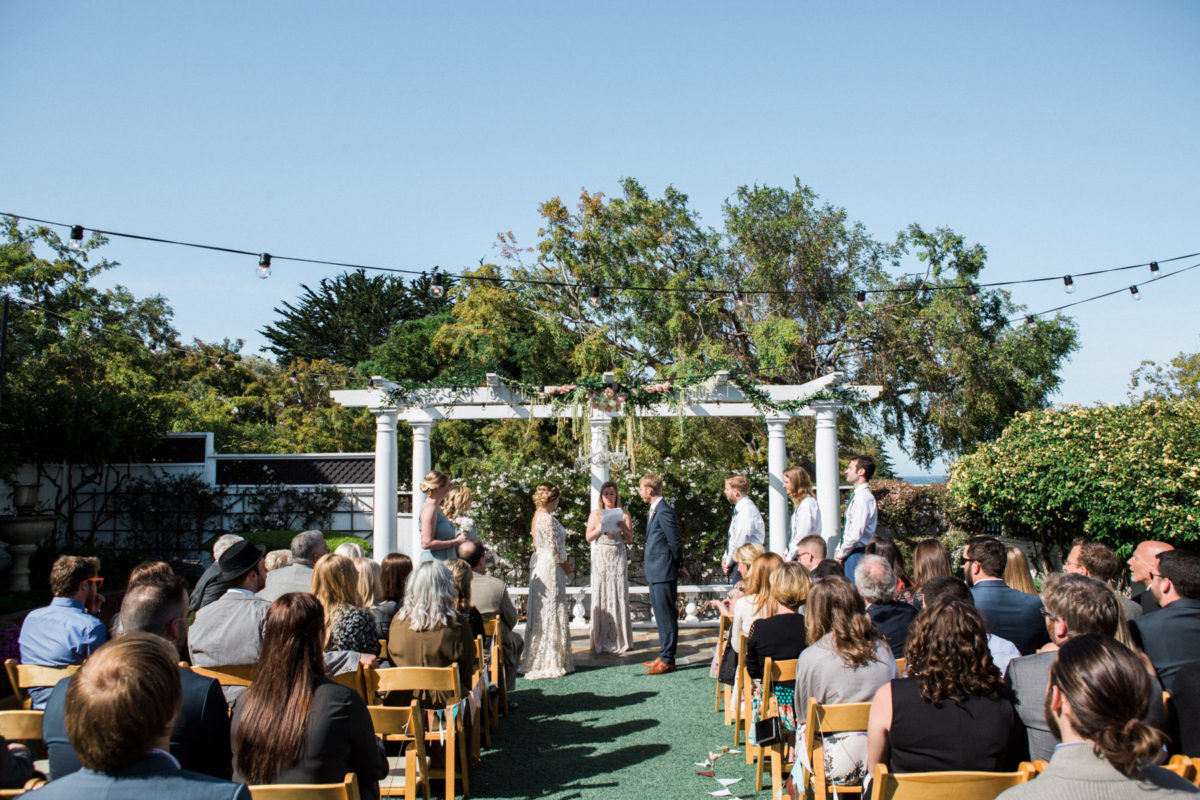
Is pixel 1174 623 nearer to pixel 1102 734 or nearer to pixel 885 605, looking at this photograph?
pixel 885 605

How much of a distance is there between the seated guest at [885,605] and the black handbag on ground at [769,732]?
68 cm

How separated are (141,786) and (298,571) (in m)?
3.48

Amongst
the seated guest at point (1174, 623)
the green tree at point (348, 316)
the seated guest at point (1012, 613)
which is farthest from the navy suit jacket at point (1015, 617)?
the green tree at point (348, 316)

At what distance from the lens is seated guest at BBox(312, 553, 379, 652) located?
423cm

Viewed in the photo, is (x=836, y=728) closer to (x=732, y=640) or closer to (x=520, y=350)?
(x=732, y=640)

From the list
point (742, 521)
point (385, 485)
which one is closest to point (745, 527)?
point (742, 521)

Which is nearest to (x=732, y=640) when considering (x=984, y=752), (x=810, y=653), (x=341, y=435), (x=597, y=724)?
(x=597, y=724)

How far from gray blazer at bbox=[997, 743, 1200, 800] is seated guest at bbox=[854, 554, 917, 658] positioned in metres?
2.22

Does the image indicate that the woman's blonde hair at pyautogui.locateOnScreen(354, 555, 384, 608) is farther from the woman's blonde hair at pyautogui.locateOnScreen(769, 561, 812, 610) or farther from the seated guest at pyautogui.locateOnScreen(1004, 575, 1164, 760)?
the seated guest at pyautogui.locateOnScreen(1004, 575, 1164, 760)

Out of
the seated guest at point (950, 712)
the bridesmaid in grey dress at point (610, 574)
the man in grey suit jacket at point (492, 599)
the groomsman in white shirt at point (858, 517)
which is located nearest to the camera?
the seated guest at point (950, 712)

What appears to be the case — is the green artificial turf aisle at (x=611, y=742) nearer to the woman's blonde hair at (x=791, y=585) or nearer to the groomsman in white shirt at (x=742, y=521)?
the woman's blonde hair at (x=791, y=585)

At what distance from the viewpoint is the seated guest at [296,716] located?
9.20ft

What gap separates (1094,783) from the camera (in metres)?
1.96

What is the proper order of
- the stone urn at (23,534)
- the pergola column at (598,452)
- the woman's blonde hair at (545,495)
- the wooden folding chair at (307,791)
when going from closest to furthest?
the wooden folding chair at (307,791) < the woman's blonde hair at (545,495) < the pergola column at (598,452) < the stone urn at (23,534)
